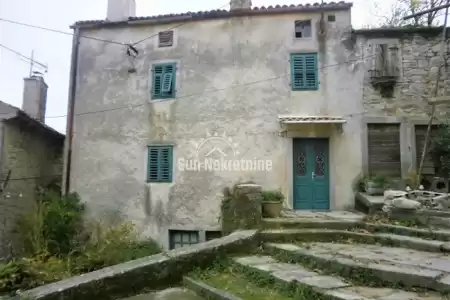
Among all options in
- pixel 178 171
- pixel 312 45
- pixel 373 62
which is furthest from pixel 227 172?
pixel 373 62

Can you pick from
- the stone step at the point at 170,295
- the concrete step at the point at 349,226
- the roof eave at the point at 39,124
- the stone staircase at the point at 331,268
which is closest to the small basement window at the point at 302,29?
the concrete step at the point at 349,226

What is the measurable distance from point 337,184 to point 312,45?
4.09 metres

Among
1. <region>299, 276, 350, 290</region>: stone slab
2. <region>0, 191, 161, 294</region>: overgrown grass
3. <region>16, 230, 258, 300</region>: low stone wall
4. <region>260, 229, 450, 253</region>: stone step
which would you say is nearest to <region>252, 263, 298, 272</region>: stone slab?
<region>299, 276, 350, 290</region>: stone slab

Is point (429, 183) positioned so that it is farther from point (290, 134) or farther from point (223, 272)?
point (223, 272)

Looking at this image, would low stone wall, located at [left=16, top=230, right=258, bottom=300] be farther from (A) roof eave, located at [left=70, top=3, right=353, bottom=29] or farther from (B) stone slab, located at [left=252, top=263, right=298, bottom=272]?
(A) roof eave, located at [left=70, top=3, right=353, bottom=29]

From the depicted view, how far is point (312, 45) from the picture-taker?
11.0 m

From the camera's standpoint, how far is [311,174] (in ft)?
34.9

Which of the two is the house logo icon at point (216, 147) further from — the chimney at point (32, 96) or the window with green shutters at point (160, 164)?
the chimney at point (32, 96)

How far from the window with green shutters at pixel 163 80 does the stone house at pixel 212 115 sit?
0.03m

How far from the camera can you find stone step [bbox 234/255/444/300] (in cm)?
328

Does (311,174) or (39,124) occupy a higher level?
(39,124)

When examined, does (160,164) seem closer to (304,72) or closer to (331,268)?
(304,72)

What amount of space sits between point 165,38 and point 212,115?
3.00 metres

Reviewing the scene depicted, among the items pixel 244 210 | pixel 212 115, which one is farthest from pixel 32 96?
pixel 244 210
